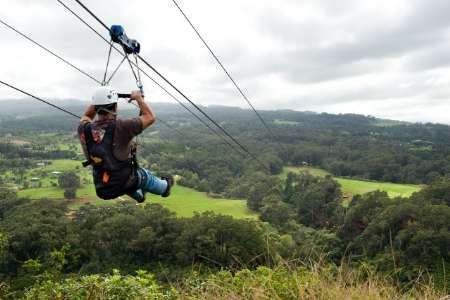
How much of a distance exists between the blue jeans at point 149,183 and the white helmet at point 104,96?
922 millimetres

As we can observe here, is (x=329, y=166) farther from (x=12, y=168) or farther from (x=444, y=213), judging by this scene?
(x=12, y=168)

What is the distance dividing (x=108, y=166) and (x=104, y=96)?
2.37 feet

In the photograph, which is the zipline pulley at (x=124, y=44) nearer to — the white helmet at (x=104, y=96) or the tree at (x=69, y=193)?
the white helmet at (x=104, y=96)

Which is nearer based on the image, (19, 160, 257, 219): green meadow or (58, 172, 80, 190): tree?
(19, 160, 257, 219): green meadow

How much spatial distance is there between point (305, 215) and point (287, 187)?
13.0 m

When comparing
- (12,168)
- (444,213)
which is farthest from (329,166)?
(12,168)

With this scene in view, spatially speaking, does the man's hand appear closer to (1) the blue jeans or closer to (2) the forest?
(1) the blue jeans

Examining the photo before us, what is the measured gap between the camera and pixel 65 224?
4619 centimetres

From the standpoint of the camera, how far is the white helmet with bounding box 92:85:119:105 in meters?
4.34

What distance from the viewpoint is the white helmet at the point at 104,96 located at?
171 inches

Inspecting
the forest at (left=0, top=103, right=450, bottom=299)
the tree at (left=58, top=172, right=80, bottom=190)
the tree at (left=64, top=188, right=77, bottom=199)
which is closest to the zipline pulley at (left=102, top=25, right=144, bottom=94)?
the forest at (left=0, top=103, right=450, bottom=299)

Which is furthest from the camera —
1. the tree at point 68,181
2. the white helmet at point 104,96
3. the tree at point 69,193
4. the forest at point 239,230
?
the tree at point 68,181

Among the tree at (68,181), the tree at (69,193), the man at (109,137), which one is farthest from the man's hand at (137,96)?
the tree at (68,181)

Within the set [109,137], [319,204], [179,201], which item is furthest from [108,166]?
[179,201]
